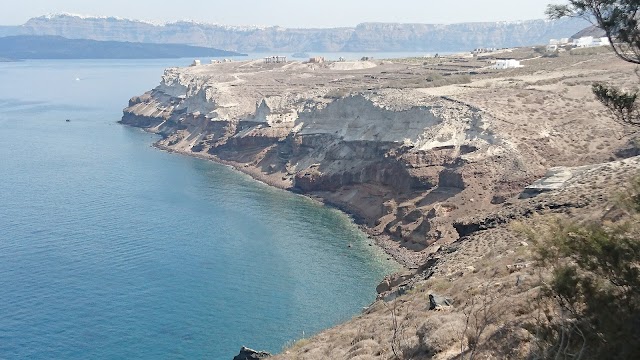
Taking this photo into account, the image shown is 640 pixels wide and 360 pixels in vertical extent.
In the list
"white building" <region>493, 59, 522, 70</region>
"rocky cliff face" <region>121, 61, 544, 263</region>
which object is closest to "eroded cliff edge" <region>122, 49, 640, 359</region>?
"rocky cliff face" <region>121, 61, 544, 263</region>

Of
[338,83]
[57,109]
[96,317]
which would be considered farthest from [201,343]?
[57,109]

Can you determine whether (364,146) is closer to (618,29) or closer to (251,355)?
(251,355)

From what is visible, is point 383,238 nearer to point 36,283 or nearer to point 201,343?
point 201,343

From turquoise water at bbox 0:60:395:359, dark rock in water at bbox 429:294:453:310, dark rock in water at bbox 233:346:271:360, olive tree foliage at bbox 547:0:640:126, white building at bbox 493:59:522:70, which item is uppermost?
olive tree foliage at bbox 547:0:640:126

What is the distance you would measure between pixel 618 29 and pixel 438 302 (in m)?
9.82

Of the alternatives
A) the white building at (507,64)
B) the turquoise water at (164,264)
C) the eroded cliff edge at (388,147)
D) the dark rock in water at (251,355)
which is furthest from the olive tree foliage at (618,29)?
the white building at (507,64)

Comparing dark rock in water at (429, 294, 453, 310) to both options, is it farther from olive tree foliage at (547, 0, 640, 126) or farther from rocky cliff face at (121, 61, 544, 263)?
rocky cliff face at (121, 61, 544, 263)

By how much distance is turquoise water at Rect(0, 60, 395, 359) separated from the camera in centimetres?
3738

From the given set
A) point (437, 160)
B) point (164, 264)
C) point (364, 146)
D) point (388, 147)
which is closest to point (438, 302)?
point (164, 264)

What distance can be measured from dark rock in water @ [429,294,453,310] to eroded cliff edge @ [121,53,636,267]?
89.0 feet

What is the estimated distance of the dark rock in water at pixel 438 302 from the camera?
67.1 ft

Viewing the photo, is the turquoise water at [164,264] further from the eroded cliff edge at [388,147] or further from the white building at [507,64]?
the white building at [507,64]

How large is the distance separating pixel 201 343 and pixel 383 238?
2342 cm

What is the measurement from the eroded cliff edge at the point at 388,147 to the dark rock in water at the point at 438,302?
27.1m
